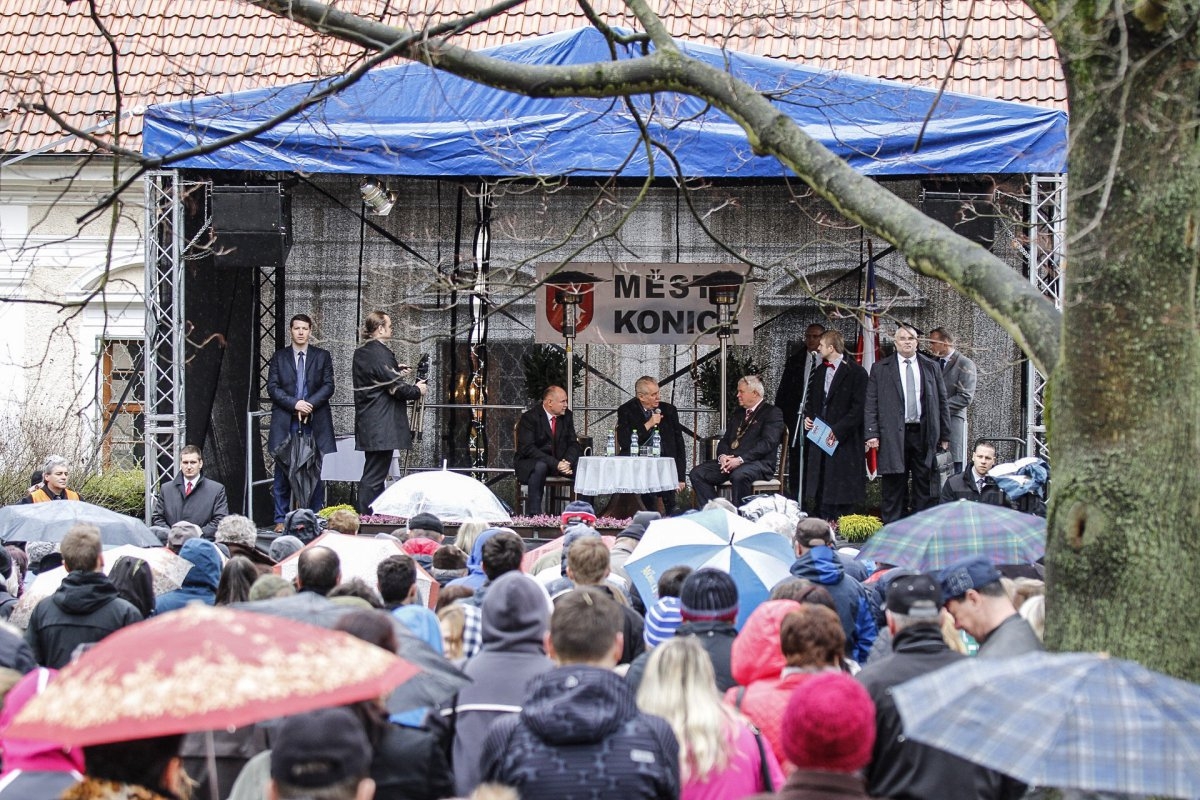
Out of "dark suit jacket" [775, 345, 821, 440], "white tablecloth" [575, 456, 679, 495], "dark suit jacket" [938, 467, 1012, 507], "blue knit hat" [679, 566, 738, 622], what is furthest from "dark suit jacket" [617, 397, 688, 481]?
"blue knit hat" [679, 566, 738, 622]

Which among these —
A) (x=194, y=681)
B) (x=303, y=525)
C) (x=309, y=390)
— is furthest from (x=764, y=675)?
(x=309, y=390)

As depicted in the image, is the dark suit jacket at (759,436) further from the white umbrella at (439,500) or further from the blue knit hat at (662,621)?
the blue knit hat at (662,621)

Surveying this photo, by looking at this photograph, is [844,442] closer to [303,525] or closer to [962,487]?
[962,487]

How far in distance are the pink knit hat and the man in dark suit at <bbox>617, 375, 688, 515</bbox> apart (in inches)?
452

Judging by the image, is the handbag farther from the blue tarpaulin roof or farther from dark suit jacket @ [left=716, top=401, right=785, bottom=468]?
dark suit jacket @ [left=716, top=401, right=785, bottom=468]

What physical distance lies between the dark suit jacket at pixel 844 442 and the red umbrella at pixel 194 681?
1092 cm

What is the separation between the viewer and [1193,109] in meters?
4.46

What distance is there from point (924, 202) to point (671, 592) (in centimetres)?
771

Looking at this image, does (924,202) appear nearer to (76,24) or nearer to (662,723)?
(662,723)

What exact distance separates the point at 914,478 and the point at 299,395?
586cm

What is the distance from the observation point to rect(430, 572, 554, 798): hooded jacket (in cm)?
442

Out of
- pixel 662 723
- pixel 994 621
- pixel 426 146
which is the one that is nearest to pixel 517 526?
pixel 426 146

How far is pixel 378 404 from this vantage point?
1430 centimetres

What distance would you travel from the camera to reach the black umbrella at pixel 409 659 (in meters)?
4.02
